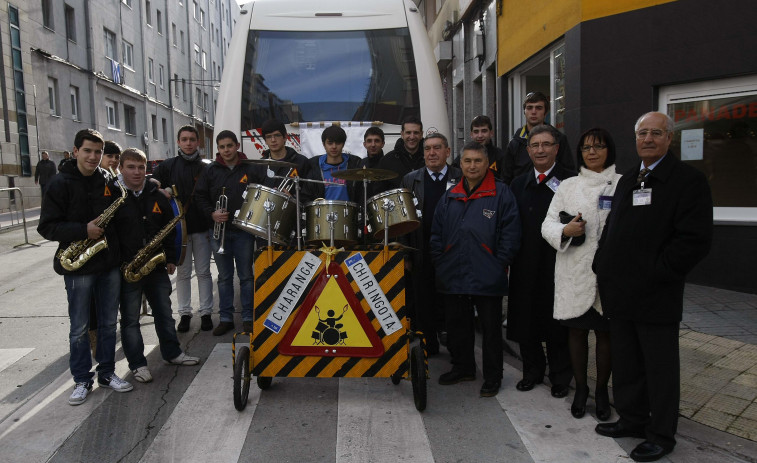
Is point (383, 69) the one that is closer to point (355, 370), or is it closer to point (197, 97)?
point (355, 370)

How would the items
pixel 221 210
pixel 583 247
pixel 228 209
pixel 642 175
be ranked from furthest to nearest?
pixel 228 209 < pixel 221 210 < pixel 583 247 < pixel 642 175

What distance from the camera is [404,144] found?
19.9ft

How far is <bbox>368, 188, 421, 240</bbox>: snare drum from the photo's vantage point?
4.34 metres

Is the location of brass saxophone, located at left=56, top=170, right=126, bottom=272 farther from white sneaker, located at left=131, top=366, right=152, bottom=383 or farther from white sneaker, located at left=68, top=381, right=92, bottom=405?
white sneaker, located at left=131, top=366, right=152, bottom=383

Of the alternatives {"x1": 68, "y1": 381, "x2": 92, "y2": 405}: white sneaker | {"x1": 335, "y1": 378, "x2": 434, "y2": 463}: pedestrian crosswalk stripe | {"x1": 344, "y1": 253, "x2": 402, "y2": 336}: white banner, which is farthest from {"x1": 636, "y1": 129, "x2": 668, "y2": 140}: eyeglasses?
{"x1": 68, "y1": 381, "x2": 92, "y2": 405}: white sneaker

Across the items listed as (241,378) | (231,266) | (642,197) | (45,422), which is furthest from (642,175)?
(231,266)

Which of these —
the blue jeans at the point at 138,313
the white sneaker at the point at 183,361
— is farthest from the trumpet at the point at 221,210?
the white sneaker at the point at 183,361

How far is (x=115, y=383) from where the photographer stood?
4707mm

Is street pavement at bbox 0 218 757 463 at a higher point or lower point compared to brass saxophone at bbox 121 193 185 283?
lower

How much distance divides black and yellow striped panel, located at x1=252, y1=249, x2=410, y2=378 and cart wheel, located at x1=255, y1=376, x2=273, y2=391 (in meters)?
0.23

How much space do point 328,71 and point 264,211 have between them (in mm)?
4149

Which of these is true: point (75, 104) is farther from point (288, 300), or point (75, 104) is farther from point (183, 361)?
point (288, 300)

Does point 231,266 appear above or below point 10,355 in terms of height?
above

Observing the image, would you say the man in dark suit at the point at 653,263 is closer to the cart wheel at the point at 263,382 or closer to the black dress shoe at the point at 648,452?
the black dress shoe at the point at 648,452
